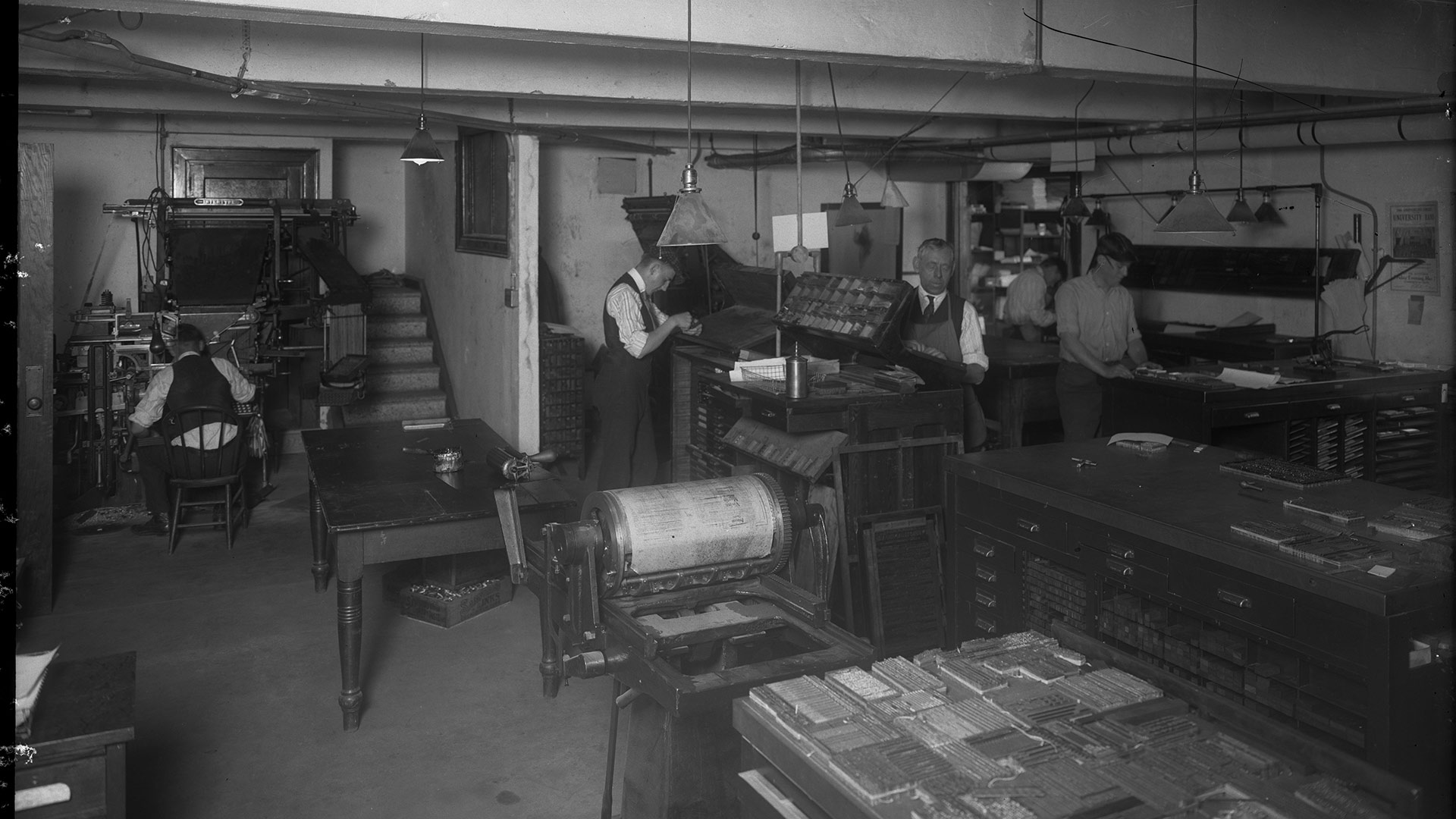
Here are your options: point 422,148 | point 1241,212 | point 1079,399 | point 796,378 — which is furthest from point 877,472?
point 1241,212

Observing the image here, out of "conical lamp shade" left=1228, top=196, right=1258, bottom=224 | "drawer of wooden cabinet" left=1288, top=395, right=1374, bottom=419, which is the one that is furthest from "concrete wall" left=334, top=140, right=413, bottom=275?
"drawer of wooden cabinet" left=1288, top=395, right=1374, bottom=419

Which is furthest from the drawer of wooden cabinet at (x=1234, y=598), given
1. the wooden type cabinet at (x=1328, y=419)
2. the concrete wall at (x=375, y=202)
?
the concrete wall at (x=375, y=202)

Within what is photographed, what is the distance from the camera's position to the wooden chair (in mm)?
7156

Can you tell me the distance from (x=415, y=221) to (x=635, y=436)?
4.88 meters

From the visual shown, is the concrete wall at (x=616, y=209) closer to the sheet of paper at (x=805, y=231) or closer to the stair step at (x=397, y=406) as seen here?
the stair step at (x=397, y=406)

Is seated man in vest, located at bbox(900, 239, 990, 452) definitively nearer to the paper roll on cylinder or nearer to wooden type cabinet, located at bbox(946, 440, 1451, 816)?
wooden type cabinet, located at bbox(946, 440, 1451, 816)

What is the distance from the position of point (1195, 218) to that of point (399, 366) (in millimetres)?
7216

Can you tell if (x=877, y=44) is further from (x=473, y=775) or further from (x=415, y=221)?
(x=415, y=221)

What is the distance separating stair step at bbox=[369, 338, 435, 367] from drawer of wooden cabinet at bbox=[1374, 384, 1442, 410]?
7.59m

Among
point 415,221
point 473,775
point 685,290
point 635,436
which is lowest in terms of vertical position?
point 473,775

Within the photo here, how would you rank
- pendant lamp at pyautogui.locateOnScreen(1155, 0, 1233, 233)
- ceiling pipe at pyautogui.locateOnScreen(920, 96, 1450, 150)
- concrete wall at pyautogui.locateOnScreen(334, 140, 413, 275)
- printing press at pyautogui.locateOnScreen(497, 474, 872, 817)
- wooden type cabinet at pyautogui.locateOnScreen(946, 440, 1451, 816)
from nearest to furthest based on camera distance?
wooden type cabinet at pyautogui.locateOnScreen(946, 440, 1451, 816) → printing press at pyautogui.locateOnScreen(497, 474, 872, 817) → pendant lamp at pyautogui.locateOnScreen(1155, 0, 1233, 233) → ceiling pipe at pyautogui.locateOnScreen(920, 96, 1450, 150) → concrete wall at pyautogui.locateOnScreen(334, 140, 413, 275)

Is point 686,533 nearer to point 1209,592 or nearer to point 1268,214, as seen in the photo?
point 1209,592

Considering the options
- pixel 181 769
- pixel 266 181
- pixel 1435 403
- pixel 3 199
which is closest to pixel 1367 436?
pixel 1435 403

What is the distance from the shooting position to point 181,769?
171 inches
